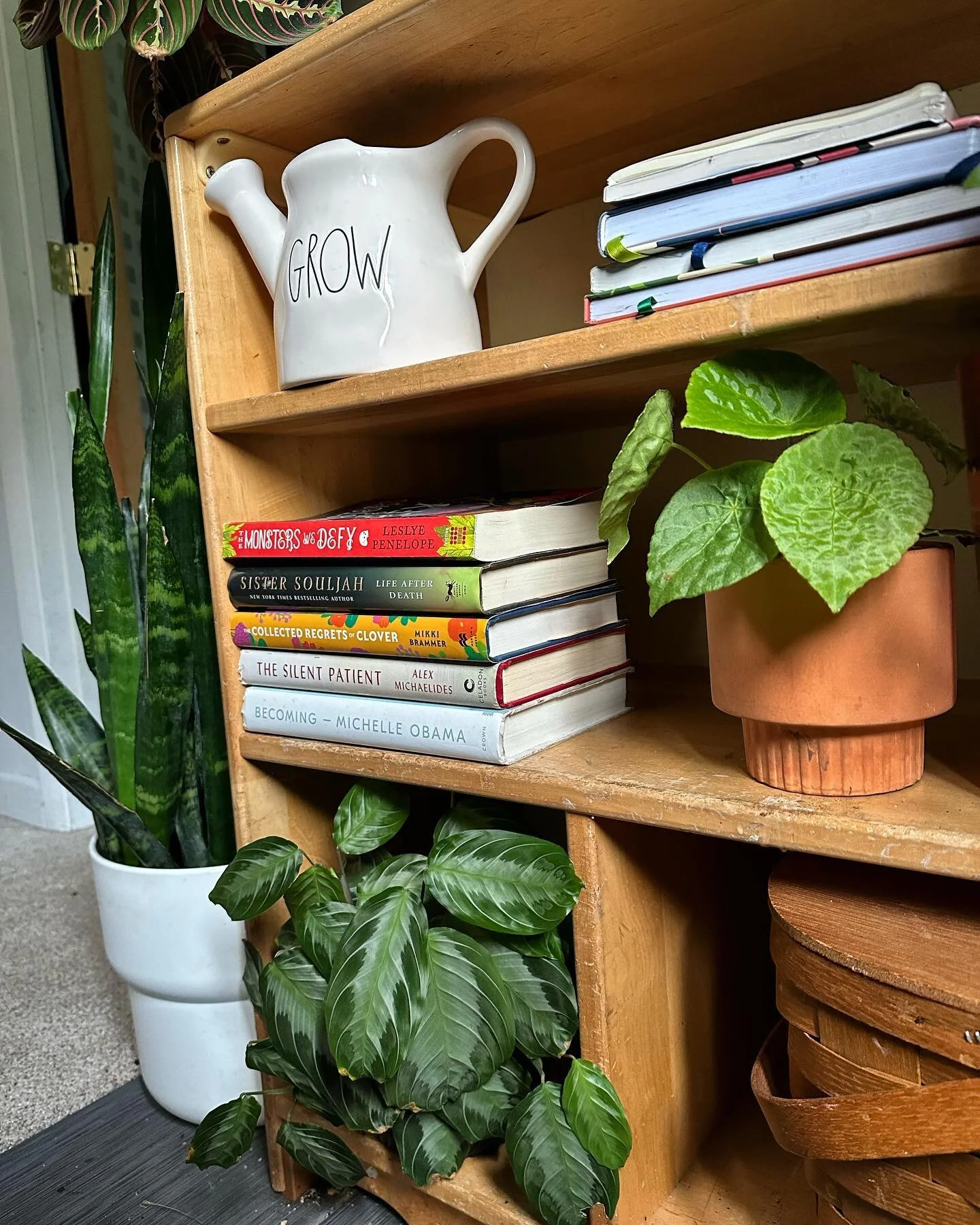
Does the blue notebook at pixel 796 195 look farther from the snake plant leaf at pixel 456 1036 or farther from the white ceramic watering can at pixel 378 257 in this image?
the snake plant leaf at pixel 456 1036

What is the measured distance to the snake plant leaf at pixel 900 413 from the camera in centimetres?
53

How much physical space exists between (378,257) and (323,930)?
1.78 feet

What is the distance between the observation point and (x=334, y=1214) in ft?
2.65

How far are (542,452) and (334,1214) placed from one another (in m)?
0.84

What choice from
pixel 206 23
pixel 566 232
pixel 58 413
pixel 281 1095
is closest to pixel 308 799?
pixel 281 1095

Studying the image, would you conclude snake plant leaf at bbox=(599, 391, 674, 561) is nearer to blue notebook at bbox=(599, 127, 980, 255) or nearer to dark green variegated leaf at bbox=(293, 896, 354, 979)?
blue notebook at bbox=(599, 127, 980, 255)

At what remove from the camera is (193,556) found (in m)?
0.91

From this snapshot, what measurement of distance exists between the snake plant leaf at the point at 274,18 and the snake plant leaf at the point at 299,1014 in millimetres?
839

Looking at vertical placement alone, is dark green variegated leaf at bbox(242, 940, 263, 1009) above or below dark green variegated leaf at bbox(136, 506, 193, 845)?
below

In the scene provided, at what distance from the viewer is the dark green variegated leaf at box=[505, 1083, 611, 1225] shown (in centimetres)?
60

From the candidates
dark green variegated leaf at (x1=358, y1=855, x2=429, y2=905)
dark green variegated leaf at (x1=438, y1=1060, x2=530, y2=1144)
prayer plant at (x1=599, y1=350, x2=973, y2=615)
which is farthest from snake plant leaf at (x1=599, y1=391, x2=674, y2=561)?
dark green variegated leaf at (x1=438, y1=1060, x2=530, y2=1144)

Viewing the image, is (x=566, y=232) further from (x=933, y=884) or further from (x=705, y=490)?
(x=933, y=884)

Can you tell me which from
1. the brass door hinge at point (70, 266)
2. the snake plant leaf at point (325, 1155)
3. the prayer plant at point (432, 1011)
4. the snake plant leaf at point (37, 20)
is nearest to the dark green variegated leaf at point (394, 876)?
the prayer plant at point (432, 1011)

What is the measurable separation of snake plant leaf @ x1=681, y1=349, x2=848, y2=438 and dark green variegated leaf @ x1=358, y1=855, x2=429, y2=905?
42 centimetres
